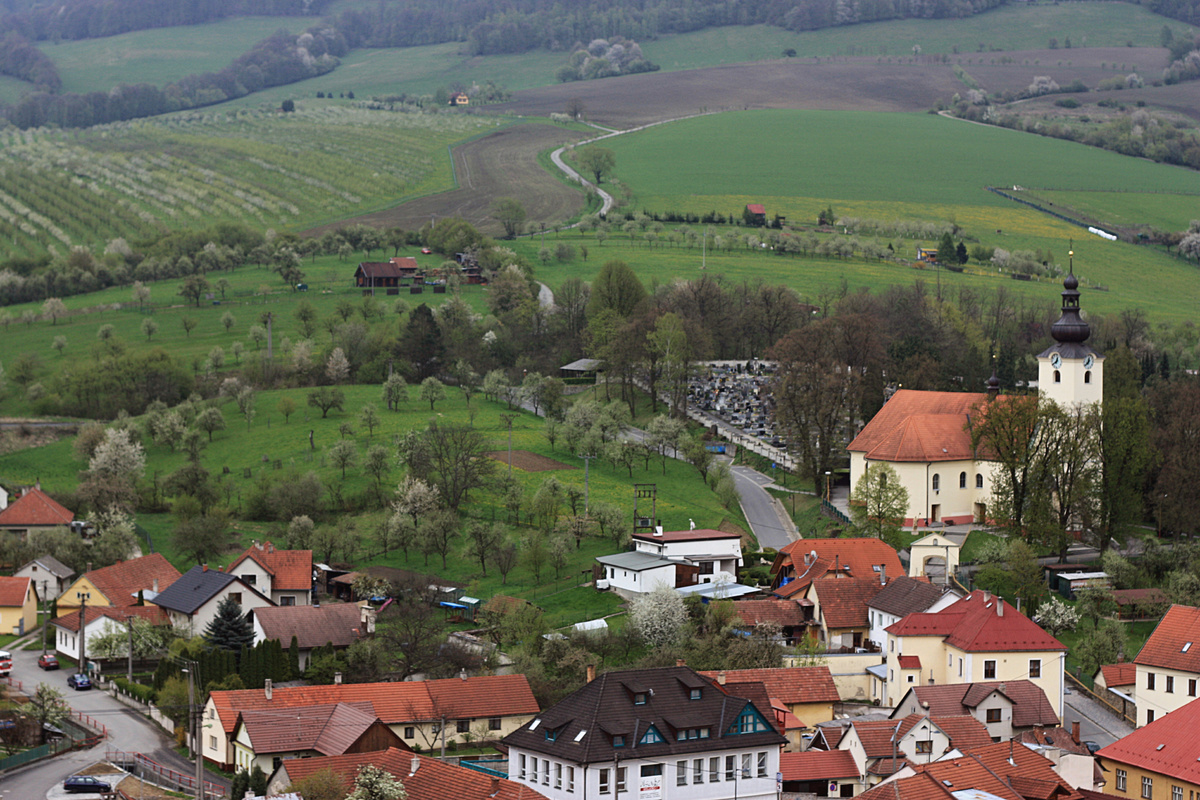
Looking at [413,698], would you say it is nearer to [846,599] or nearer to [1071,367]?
[846,599]

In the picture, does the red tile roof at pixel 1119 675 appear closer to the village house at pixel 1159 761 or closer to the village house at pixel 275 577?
the village house at pixel 1159 761

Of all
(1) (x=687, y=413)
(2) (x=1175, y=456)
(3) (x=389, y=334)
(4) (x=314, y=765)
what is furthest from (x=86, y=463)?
(2) (x=1175, y=456)

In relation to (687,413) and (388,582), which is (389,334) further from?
(388,582)

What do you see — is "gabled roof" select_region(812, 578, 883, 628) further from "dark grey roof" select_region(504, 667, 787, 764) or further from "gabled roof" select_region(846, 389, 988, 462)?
"gabled roof" select_region(846, 389, 988, 462)

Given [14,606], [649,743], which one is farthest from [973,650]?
[14,606]

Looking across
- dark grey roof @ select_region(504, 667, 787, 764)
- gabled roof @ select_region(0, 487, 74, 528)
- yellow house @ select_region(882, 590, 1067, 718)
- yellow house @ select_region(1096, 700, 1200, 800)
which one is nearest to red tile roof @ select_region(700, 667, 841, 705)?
yellow house @ select_region(882, 590, 1067, 718)
